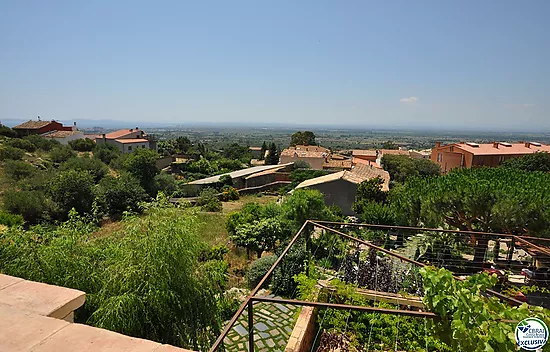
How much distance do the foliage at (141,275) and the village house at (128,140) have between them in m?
40.3

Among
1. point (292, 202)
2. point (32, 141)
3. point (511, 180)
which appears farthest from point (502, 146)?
point (32, 141)

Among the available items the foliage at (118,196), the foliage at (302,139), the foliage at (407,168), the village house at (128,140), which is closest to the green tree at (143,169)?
the foliage at (118,196)

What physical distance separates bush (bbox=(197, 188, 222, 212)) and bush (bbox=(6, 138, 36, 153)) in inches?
780

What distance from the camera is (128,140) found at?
4438cm

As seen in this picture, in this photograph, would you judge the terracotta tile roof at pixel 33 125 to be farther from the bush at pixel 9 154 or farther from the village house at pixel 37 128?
the bush at pixel 9 154

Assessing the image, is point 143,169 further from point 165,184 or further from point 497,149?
point 497,149

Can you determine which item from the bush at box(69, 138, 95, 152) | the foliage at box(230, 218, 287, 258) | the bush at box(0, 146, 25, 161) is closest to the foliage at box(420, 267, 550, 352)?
the foliage at box(230, 218, 287, 258)

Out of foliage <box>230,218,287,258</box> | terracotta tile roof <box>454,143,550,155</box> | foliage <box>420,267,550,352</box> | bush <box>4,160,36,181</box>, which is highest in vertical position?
foliage <box>420,267,550,352</box>

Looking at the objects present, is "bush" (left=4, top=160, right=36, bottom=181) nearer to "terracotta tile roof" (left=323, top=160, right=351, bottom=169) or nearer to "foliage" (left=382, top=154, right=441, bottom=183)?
"terracotta tile roof" (left=323, top=160, right=351, bottom=169)

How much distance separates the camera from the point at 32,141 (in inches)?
1308

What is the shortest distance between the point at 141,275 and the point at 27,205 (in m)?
19.1

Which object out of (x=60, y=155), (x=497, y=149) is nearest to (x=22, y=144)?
(x=60, y=155)

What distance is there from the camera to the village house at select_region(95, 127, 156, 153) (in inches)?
1674

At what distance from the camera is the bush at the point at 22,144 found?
30.5 metres
